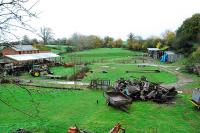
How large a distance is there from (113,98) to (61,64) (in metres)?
32.6

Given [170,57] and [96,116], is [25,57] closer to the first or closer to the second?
[170,57]

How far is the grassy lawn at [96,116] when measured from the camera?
61.8 feet

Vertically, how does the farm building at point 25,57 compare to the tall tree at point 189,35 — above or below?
below

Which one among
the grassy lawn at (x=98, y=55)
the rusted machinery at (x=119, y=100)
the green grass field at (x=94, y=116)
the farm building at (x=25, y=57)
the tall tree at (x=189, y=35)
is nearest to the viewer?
the green grass field at (x=94, y=116)

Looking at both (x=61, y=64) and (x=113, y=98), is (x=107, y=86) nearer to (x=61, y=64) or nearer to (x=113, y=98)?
(x=113, y=98)

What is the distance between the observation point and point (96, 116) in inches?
839

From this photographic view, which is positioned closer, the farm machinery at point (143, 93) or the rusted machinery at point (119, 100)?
the rusted machinery at point (119, 100)

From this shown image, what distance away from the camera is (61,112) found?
74.5 ft

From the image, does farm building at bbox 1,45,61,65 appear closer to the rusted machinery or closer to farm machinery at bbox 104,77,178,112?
farm machinery at bbox 104,77,178,112

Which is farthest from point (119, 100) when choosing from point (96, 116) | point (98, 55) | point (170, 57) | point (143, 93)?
point (98, 55)

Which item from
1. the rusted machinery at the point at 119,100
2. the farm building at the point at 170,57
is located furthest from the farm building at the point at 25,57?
the rusted machinery at the point at 119,100

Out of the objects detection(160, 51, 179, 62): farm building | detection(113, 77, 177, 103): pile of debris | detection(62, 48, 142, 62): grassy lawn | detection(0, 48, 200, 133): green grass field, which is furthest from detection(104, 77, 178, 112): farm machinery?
detection(62, 48, 142, 62): grassy lawn

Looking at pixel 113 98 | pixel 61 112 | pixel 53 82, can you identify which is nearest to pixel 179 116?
pixel 113 98

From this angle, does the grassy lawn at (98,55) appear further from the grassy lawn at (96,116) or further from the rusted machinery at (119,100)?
the rusted machinery at (119,100)
